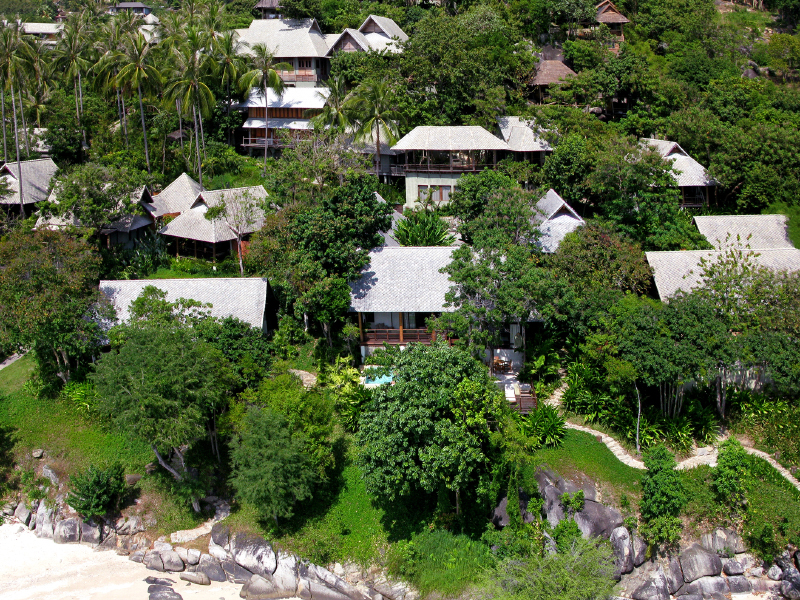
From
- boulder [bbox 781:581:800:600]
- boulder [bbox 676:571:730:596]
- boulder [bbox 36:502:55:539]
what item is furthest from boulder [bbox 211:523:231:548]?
boulder [bbox 781:581:800:600]

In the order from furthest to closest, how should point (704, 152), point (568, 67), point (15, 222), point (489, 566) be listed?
point (568, 67), point (704, 152), point (15, 222), point (489, 566)

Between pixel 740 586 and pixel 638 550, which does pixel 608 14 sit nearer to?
pixel 638 550

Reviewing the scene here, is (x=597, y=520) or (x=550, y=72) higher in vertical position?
(x=550, y=72)

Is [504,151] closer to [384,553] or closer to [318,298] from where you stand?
[318,298]

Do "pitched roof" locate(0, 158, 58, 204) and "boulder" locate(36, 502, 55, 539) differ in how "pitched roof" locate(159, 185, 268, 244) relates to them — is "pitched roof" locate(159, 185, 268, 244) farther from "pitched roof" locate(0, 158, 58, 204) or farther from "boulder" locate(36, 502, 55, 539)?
"boulder" locate(36, 502, 55, 539)

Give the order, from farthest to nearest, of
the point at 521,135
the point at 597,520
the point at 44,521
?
the point at 521,135 → the point at 44,521 → the point at 597,520

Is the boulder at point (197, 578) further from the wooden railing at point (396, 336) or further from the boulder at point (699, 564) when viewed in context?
the boulder at point (699, 564)

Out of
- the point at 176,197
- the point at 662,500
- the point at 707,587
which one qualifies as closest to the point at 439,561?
the point at 662,500

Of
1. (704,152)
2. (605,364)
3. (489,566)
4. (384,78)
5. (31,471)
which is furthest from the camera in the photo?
(384,78)

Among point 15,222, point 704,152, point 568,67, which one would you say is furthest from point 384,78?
point 15,222
